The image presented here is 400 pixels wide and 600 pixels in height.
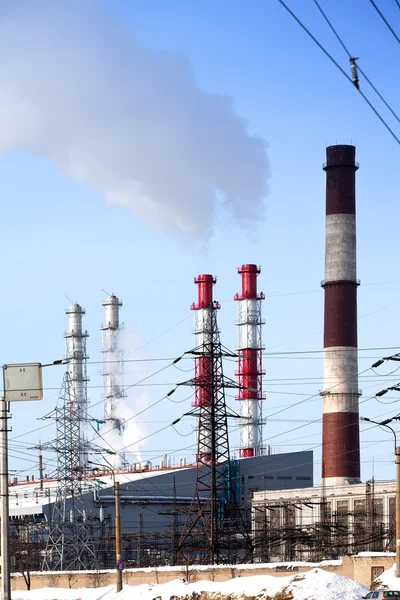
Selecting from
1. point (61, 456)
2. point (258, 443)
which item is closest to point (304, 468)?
point (258, 443)

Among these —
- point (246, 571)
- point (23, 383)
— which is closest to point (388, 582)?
point (246, 571)

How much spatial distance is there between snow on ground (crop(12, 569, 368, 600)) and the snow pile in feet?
4.79

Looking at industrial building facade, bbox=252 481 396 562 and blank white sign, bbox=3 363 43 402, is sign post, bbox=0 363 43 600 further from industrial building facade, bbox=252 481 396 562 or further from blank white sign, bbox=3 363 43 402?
industrial building facade, bbox=252 481 396 562

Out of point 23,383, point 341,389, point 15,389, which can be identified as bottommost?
point 341,389

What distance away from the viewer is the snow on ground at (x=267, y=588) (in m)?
33.9

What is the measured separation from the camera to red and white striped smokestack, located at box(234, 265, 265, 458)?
102 m

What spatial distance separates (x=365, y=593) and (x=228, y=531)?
77.8 feet

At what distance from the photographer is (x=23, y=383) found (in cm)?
2614

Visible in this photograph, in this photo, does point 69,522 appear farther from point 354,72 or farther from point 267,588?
point 354,72

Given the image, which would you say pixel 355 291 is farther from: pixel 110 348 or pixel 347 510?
pixel 110 348

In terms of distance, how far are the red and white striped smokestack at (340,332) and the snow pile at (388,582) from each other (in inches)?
1531

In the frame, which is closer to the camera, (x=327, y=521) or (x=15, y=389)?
(x=15, y=389)

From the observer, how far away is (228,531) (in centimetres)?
5766

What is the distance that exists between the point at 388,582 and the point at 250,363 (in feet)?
213
